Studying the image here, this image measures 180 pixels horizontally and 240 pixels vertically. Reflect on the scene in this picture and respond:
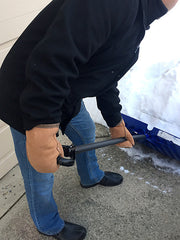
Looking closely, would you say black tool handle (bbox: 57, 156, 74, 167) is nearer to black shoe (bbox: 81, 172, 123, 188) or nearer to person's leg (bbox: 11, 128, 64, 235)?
person's leg (bbox: 11, 128, 64, 235)

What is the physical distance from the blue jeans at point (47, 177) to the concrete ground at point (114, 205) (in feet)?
0.49

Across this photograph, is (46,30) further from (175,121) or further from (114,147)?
(114,147)

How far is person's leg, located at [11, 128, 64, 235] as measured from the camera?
3.28ft

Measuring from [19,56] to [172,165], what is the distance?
1.30m

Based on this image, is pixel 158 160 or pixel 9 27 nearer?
pixel 9 27

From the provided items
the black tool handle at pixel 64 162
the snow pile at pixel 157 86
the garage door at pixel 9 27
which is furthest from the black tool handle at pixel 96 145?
the garage door at pixel 9 27

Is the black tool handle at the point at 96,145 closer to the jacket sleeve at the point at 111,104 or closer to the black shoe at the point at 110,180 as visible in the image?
the jacket sleeve at the point at 111,104

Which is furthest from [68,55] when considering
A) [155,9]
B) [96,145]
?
[96,145]

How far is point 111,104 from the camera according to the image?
4.07 ft

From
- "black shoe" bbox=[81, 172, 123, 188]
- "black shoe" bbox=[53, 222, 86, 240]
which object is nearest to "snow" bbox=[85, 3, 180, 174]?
"black shoe" bbox=[81, 172, 123, 188]

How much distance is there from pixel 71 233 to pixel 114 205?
0.31 m

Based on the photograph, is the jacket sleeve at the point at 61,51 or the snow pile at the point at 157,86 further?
the snow pile at the point at 157,86

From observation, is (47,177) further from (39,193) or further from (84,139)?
(84,139)

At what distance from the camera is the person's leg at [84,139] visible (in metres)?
1.27
